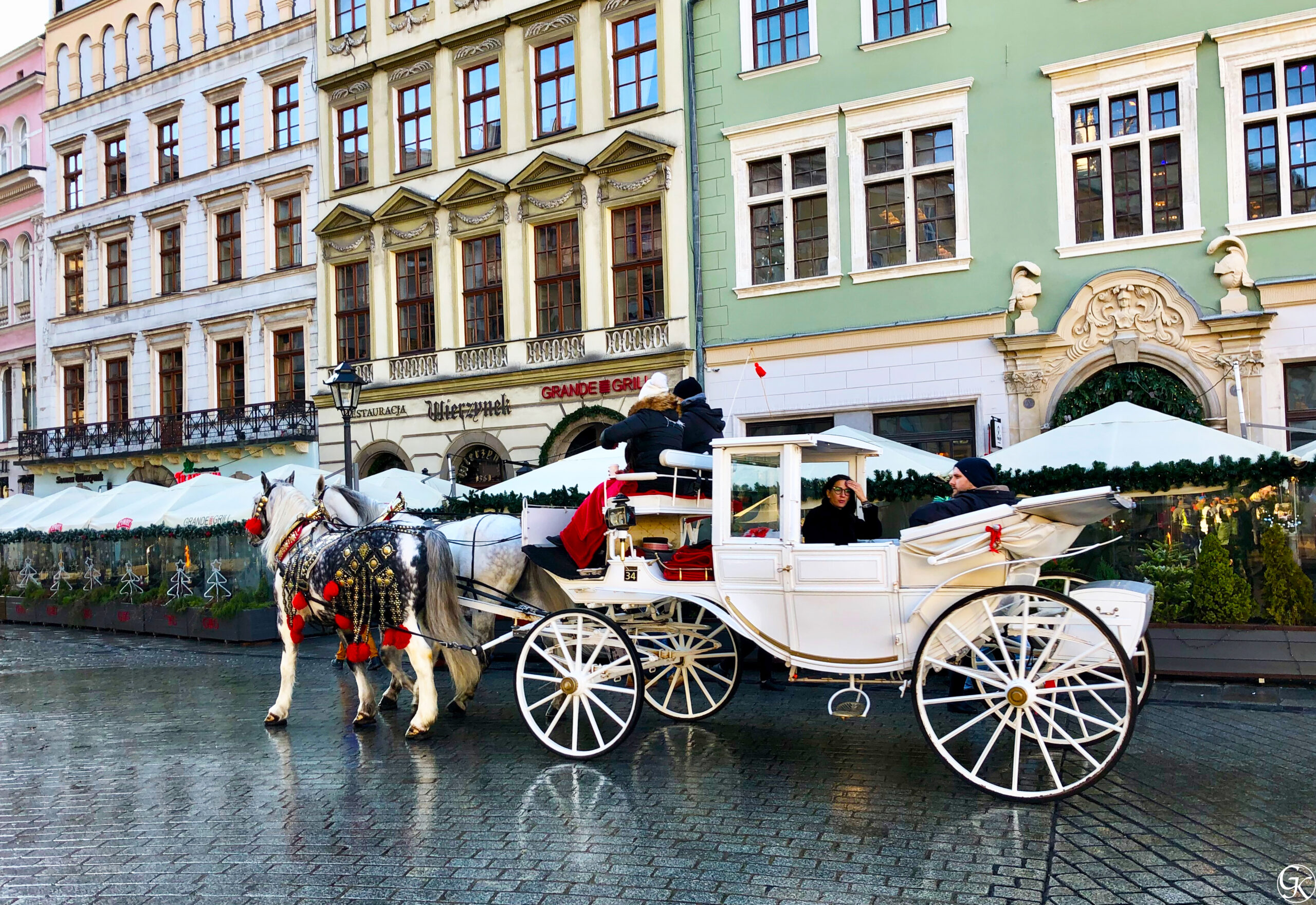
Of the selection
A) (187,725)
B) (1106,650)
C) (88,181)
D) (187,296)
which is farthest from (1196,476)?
(88,181)

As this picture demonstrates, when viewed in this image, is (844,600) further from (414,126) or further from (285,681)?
(414,126)

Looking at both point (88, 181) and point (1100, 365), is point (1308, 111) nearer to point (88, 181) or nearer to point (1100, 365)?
point (1100, 365)

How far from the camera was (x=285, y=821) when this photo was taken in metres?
6.16

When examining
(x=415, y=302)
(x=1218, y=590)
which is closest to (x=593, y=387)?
(x=415, y=302)

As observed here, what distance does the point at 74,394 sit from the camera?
33062 mm

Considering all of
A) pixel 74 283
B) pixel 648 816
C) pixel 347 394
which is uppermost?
pixel 74 283

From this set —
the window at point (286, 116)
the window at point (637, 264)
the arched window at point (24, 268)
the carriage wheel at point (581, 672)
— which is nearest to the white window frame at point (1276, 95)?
the window at point (637, 264)

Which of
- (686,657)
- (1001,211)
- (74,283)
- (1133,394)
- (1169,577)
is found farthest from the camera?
(74,283)

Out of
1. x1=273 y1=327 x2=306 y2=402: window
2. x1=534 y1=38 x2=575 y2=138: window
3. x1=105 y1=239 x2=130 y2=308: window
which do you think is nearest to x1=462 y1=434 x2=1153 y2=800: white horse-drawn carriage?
x1=534 y1=38 x2=575 y2=138: window

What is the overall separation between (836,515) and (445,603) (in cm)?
303

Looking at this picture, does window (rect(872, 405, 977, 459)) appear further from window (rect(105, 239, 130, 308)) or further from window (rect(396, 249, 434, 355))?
window (rect(105, 239, 130, 308))

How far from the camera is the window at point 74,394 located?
32.7 meters

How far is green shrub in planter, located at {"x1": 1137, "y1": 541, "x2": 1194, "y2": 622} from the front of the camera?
35.0 feet

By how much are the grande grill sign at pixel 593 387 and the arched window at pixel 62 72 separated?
21191 millimetres
